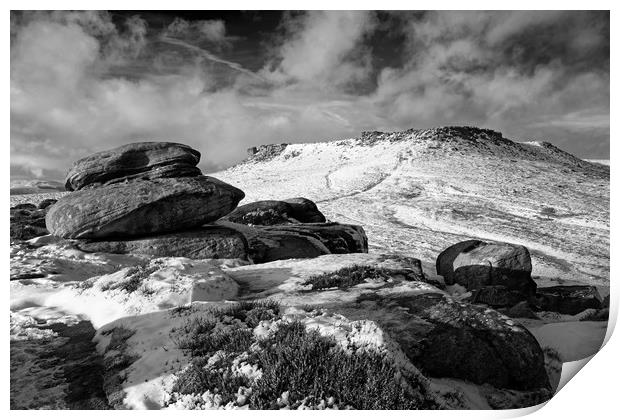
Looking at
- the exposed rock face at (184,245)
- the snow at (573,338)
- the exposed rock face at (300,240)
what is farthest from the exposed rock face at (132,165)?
the snow at (573,338)

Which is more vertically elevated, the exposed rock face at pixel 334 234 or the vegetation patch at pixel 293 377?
the exposed rock face at pixel 334 234

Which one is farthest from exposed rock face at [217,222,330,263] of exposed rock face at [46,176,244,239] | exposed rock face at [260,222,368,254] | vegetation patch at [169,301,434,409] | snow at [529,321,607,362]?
vegetation patch at [169,301,434,409]

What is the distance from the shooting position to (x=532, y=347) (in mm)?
8281

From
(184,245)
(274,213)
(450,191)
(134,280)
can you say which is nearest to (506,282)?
(184,245)

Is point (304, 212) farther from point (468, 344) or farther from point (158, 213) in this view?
point (468, 344)

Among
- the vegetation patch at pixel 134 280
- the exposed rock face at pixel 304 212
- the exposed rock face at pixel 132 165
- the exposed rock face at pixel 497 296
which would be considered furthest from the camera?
the exposed rock face at pixel 304 212

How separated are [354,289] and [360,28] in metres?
7.99

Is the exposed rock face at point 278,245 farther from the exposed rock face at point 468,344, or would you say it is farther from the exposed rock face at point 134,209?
the exposed rock face at point 468,344

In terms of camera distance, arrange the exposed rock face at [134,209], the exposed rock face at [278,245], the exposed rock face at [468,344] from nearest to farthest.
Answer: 1. the exposed rock face at [468,344]
2. the exposed rock face at [134,209]
3. the exposed rock face at [278,245]

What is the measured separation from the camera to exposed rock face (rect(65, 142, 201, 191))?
18578mm

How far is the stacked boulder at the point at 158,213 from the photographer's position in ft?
55.7
